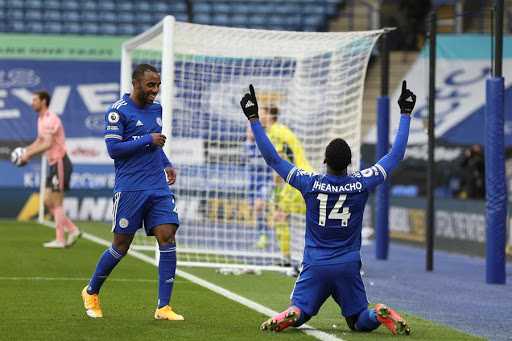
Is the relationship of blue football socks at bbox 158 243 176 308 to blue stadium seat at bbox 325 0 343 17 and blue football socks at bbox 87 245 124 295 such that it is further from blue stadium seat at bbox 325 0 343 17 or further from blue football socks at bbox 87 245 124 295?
blue stadium seat at bbox 325 0 343 17

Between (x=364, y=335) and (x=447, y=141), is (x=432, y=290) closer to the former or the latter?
(x=364, y=335)

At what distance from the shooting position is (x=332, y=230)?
9.17 m

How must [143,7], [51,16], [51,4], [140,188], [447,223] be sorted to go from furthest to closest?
[143,7]
[51,4]
[51,16]
[447,223]
[140,188]

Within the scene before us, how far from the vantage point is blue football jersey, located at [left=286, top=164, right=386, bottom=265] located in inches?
360

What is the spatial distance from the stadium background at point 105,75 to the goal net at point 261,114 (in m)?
6.78

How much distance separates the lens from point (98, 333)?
8789 millimetres

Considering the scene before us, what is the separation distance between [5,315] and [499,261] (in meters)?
6.83

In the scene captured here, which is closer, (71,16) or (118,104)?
(118,104)

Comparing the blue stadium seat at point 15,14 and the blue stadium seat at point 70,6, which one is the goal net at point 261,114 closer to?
the blue stadium seat at point 15,14

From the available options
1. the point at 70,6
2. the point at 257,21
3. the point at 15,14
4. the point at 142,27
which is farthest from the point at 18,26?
the point at 257,21

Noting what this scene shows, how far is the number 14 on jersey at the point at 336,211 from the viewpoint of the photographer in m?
9.16

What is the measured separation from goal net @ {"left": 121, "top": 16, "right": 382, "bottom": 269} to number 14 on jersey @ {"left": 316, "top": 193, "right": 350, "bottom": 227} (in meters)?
6.14

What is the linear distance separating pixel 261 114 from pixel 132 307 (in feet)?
19.0

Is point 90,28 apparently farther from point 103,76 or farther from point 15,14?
point 103,76
